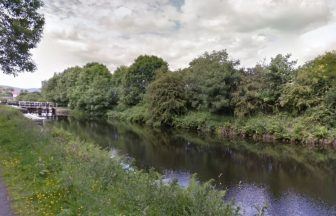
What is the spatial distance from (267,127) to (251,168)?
15.6 meters

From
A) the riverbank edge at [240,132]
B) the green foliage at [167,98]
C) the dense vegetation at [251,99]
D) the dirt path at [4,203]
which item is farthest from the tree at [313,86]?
the dirt path at [4,203]

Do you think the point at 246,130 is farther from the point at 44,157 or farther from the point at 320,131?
the point at 44,157

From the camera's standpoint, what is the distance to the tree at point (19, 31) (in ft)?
72.5

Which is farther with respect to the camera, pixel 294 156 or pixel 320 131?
pixel 320 131

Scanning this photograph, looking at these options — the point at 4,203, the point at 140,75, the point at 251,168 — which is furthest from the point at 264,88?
the point at 4,203

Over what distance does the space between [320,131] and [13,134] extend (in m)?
28.4

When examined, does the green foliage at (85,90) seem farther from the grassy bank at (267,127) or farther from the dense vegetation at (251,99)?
the grassy bank at (267,127)

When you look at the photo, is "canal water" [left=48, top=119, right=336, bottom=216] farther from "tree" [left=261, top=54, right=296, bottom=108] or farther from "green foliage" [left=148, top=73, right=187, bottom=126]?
"green foliage" [left=148, top=73, right=187, bottom=126]

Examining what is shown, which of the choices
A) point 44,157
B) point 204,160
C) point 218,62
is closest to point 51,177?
point 44,157

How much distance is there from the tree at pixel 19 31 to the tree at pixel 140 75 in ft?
130

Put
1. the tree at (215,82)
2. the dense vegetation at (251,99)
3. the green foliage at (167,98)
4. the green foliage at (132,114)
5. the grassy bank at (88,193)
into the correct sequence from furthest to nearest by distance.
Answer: the green foliage at (132,114) → the green foliage at (167,98) → the tree at (215,82) → the dense vegetation at (251,99) → the grassy bank at (88,193)

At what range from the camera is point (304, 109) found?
37.9 metres

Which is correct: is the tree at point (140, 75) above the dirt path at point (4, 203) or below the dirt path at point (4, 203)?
above

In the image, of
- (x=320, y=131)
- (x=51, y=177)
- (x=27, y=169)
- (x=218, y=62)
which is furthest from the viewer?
(x=218, y=62)
